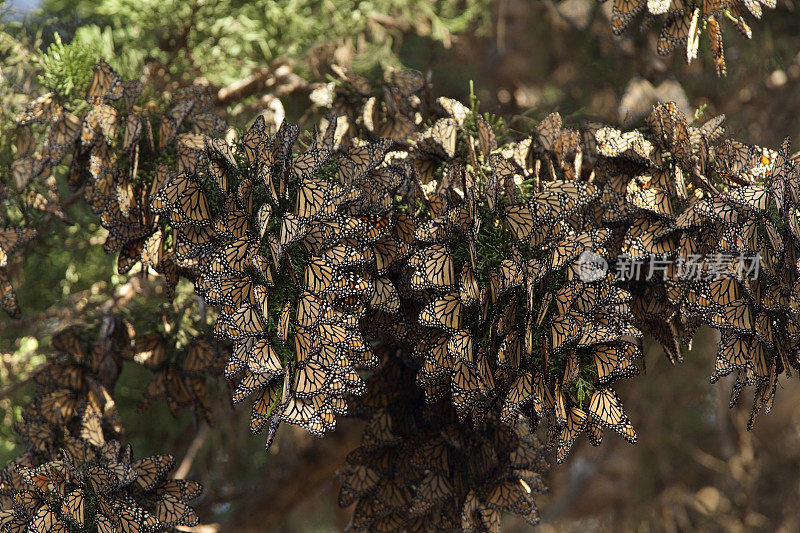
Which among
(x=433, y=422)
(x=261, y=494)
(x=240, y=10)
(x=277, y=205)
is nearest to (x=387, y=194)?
(x=277, y=205)

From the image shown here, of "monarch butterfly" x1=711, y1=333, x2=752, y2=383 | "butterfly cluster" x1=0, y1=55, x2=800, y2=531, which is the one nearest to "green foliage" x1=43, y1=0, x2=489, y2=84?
"butterfly cluster" x1=0, y1=55, x2=800, y2=531

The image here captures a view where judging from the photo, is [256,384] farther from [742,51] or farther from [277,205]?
[742,51]

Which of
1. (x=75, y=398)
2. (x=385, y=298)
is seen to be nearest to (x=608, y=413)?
(x=385, y=298)

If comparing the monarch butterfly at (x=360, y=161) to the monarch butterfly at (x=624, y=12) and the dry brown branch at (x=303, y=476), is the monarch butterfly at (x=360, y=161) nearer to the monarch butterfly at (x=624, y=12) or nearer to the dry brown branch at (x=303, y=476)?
the monarch butterfly at (x=624, y=12)

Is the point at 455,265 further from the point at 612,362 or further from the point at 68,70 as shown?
the point at 68,70

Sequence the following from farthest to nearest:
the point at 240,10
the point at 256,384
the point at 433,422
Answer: the point at 240,10 → the point at 433,422 → the point at 256,384

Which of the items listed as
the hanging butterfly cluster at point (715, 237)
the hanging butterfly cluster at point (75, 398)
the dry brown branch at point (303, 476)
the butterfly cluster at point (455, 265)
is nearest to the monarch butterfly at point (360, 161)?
the butterfly cluster at point (455, 265)

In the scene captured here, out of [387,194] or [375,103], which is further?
[375,103]
